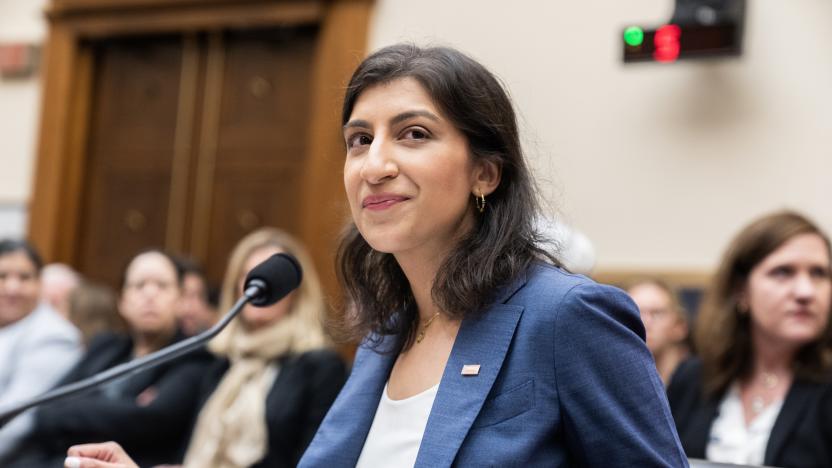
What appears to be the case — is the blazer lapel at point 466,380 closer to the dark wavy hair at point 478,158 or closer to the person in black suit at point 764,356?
the dark wavy hair at point 478,158

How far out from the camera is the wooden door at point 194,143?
625 cm

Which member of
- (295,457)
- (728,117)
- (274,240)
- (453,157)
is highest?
(728,117)

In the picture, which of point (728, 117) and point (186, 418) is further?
point (728, 117)

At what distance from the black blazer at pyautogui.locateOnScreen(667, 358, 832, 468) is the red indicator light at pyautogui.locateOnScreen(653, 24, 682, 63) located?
87.7 inches

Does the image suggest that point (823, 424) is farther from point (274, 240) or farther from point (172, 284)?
point (172, 284)

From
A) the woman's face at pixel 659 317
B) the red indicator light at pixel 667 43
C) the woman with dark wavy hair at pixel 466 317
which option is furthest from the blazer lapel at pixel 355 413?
the red indicator light at pixel 667 43

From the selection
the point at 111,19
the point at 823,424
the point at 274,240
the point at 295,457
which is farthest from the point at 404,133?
the point at 111,19

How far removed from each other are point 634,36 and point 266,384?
2.44 m

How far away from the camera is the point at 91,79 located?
22.2 ft

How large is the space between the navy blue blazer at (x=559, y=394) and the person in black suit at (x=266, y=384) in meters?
1.69

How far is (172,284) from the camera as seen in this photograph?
13.5ft

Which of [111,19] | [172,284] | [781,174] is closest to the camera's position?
[172,284]

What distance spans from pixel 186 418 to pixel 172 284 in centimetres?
66

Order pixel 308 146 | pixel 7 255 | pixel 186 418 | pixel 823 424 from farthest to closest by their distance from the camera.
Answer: pixel 308 146, pixel 7 255, pixel 186 418, pixel 823 424
